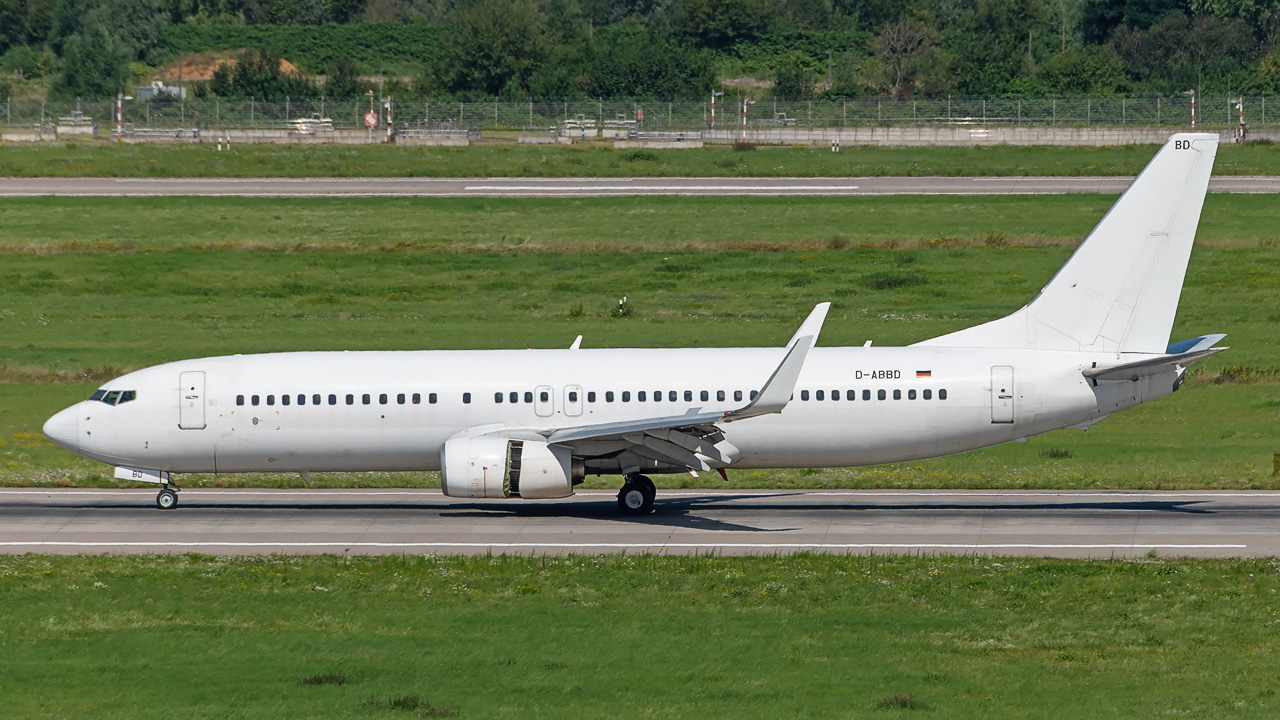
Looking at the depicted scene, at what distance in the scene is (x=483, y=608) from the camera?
2584 centimetres

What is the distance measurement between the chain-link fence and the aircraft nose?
73778 millimetres

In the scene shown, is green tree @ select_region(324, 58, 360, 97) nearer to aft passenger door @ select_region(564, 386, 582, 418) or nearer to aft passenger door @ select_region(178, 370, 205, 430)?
aft passenger door @ select_region(178, 370, 205, 430)

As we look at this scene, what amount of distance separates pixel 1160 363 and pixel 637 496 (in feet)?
40.0

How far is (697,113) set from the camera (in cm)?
10894

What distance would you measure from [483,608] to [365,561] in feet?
15.4

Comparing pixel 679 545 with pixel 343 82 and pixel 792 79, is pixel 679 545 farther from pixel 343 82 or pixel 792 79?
pixel 343 82

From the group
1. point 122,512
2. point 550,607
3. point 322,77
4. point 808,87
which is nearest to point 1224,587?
point 550,607

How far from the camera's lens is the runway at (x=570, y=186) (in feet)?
273

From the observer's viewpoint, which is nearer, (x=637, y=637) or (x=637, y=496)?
(x=637, y=637)

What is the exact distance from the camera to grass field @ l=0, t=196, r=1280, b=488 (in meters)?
51.4

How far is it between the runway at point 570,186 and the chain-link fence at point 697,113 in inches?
736

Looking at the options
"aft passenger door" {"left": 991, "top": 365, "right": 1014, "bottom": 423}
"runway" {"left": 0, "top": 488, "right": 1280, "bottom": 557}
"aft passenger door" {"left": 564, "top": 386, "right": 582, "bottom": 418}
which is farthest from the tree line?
"aft passenger door" {"left": 564, "top": 386, "right": 582, "bottom": 418}

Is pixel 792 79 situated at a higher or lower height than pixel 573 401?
higher

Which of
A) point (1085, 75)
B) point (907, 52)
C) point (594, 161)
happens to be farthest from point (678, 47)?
point (594, 161)
